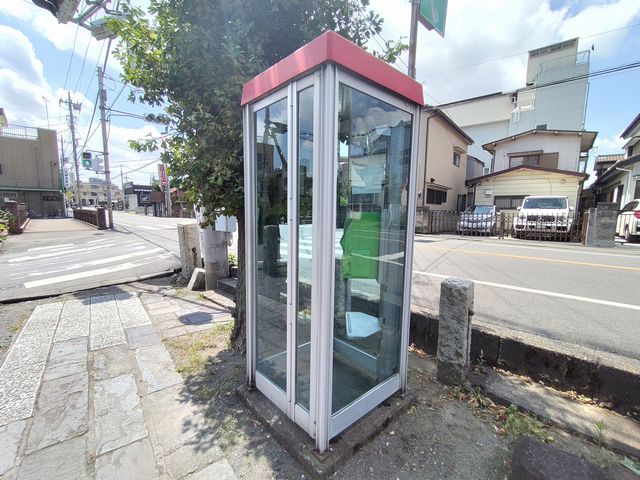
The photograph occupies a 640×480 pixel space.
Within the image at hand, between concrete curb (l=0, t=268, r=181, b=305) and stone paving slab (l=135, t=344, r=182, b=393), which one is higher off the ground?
concrete curb (l=0, t=268, r=181, b=305)

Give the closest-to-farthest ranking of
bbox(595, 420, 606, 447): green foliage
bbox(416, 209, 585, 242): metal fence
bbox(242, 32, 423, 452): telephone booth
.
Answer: bbox(242, 32, 423, 452): telephone booth → bbox(595, 420, 606, 447): green foliage → bbox(416, 209, 585, 242): metal fence

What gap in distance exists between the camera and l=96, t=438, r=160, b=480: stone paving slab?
1.76m

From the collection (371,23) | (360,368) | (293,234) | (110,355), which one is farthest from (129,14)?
(360,368)

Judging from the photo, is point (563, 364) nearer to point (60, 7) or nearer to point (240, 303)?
point (240, 303)

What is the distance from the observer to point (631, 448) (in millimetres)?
1857

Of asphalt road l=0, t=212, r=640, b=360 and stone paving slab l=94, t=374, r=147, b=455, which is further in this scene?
asphalt road l=0, t=212, r=640, b=360

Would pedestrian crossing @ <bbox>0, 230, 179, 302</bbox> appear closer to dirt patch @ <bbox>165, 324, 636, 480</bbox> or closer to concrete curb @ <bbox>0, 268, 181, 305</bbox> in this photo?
concrete curb @ <bbox>0, 268, 181, 305</bbox>

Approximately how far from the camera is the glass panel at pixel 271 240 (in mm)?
2223

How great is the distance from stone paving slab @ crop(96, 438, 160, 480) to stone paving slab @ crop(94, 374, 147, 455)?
72mm

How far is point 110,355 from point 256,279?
2.16m

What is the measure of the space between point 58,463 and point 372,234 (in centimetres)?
260

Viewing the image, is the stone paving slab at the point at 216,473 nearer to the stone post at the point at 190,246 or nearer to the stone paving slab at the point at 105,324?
the stone paving slab at the point at 105,324

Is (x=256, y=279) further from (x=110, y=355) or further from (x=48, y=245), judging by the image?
(x=48, y=245)

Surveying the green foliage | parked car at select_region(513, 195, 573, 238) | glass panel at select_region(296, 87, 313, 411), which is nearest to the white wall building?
parked car at select_region(513, 195, 573, 238)
